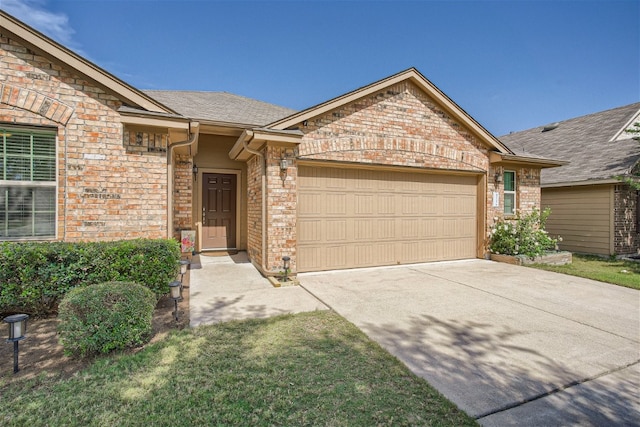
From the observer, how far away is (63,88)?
4973 mm

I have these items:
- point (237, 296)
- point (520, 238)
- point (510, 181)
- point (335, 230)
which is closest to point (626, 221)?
point (510, 181)

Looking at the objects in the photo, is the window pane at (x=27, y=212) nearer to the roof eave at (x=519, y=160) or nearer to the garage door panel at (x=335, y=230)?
the garage door panel at (x=335, y=230)

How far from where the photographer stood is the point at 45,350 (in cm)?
325

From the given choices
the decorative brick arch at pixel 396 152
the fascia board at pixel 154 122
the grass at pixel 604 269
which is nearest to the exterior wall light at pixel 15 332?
the fascia board at pixel 154 122

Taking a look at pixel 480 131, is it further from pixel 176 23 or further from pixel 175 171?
pixel 176 23

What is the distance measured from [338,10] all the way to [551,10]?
5.60 meters

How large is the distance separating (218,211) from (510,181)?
8835 millimetres

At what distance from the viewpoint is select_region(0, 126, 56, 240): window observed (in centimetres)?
480

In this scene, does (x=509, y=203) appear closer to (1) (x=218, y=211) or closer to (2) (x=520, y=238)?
(2) (x=520, y=238)

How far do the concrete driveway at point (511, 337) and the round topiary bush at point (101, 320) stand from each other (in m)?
2.58

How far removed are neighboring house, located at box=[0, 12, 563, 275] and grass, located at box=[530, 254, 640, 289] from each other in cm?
195

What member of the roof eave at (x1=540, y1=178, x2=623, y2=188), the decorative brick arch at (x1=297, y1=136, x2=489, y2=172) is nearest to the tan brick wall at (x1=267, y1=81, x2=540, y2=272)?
the decorative brick arch at (x1=297, y1=136, x2=489, y2=172)

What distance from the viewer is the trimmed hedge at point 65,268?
387 centimetres

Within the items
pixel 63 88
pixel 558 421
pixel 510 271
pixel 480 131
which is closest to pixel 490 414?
pixel 558 421
